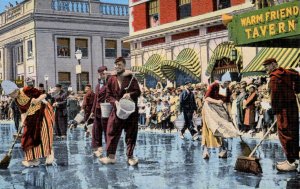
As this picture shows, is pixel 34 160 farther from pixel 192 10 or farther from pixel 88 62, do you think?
pixel 88 62

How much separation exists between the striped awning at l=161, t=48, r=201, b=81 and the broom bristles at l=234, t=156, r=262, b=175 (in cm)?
1658

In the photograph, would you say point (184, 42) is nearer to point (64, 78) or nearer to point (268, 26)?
point (268, 26)

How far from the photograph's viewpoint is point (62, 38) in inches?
1684

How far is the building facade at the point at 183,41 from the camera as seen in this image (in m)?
23.6

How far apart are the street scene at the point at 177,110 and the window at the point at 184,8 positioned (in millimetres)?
47

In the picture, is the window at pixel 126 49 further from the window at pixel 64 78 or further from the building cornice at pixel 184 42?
the building cornice at pixel 184 42

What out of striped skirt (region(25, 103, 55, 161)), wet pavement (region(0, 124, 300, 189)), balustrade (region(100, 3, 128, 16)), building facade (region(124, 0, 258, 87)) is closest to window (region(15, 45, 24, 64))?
balustrade (region(100, 3, 128, 16))

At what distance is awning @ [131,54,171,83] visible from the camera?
27.4 metres

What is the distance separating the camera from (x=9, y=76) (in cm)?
4741

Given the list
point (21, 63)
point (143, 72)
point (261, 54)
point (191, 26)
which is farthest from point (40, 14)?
point (261, 54)

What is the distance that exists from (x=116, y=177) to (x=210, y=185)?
1.66 metres

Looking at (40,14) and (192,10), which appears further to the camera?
(40,14)

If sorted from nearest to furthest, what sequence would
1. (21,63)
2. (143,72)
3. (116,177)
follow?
(116,177) → (143,72) → (21,63)

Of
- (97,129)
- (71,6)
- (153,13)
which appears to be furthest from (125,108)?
(71,6)
